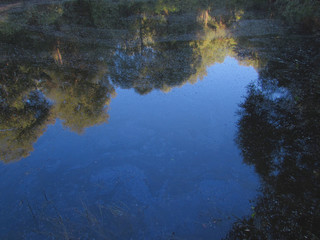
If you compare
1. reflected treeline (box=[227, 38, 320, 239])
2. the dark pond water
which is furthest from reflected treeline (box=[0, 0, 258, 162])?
reflected treeline (box=[227, 38, 320, 239])

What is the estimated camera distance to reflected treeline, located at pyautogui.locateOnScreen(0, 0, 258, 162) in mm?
6742

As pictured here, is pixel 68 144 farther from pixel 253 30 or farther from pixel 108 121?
pixel 253 30

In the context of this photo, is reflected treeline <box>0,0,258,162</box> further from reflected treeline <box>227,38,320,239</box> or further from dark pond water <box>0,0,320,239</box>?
reflected treeline <box>227,38,320,239</box>

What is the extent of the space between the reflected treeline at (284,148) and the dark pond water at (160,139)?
1.0 inches

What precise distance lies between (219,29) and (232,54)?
382 centimetres

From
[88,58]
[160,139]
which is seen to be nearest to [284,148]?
[160,139]

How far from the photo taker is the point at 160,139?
232 inches

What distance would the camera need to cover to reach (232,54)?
1024cm

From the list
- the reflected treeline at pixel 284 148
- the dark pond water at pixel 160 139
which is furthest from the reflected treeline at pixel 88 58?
the reflected treeline at pixel 284 148

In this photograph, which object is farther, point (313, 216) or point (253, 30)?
point (253, 30)

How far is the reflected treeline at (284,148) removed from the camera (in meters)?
3.97

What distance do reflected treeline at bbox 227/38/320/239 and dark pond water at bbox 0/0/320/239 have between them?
0.03 m

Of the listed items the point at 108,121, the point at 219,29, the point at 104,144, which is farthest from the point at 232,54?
the point at 104,144

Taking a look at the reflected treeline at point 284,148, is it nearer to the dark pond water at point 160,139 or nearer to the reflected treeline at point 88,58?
the dark pond water at point 160,139
